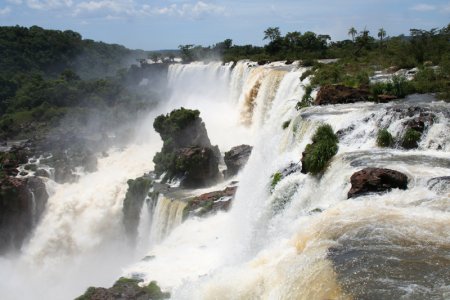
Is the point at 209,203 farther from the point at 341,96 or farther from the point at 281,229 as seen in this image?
the point at 281,229

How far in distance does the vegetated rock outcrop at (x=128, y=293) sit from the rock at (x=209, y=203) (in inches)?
260

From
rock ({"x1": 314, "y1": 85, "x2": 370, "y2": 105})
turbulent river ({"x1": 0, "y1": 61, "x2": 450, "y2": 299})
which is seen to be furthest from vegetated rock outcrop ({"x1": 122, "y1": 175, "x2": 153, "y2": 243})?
rock ({"x1": 314, "y1": 85, "x2": 370, "y2": 105})

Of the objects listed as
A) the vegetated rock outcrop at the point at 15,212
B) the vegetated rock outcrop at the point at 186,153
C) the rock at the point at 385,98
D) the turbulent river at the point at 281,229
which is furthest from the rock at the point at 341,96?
the vegetated rock outcrop at the point at 15,212

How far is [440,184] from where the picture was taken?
10797mm

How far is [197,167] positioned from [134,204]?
13.3 ft

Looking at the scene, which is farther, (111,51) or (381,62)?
(111,51)

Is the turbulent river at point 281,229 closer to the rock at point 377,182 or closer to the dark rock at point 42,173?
the rock at point 377,182

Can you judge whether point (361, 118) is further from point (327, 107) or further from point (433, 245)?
point (433, 245)

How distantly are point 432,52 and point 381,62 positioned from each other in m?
2.96

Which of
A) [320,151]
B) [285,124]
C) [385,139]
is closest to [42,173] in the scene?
[285,124]

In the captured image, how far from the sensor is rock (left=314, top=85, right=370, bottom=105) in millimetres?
19859

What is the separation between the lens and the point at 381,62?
29.2 metres

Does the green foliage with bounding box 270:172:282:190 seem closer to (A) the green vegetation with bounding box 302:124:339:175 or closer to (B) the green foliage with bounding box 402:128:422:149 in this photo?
(A) the green vegetation with bounding box 302:124:339:175

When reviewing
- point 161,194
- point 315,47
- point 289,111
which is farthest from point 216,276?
point 315,47
